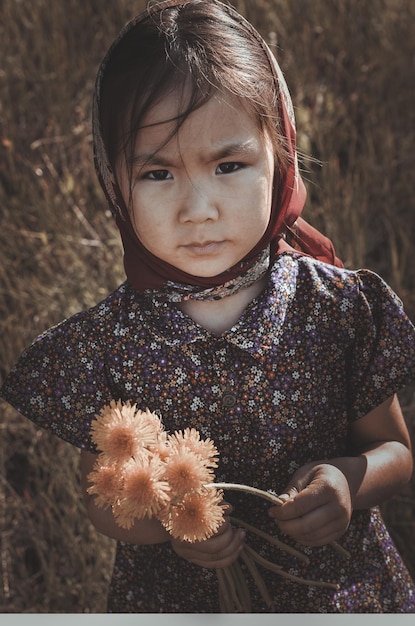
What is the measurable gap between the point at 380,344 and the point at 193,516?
0.45 metres

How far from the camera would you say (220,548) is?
115cm

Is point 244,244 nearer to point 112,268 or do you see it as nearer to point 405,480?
point 405,480

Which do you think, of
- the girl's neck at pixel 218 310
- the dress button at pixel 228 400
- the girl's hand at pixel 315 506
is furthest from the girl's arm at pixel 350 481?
the girl's neck at pixel 218 310

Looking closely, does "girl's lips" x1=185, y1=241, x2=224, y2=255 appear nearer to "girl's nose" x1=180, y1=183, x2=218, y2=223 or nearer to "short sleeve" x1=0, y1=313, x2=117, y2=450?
"girl's nose" x1=180, y1=183, x2=218, y2=223

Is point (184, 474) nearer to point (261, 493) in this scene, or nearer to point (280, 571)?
point (261, 493)

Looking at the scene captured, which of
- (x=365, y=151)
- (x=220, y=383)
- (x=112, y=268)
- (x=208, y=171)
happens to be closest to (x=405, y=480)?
(x=220, y=383)

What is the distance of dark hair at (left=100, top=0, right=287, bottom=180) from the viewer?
1.17 metres

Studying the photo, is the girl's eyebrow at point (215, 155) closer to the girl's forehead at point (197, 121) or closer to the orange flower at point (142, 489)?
the girl's forehead at point (197, 121)

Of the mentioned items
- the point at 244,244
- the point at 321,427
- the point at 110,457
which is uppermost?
the point at 244,244

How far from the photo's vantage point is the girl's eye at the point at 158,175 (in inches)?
46.8

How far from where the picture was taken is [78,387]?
52.0 inches

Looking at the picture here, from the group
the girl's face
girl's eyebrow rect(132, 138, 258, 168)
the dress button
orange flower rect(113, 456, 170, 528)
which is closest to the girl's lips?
the girl's face

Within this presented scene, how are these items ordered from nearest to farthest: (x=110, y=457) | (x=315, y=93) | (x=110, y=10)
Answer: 1. (x=110, y=457)
2. (x=315, y=93)
3. (x=110, y=10)

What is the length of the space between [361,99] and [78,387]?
5.82 ft
